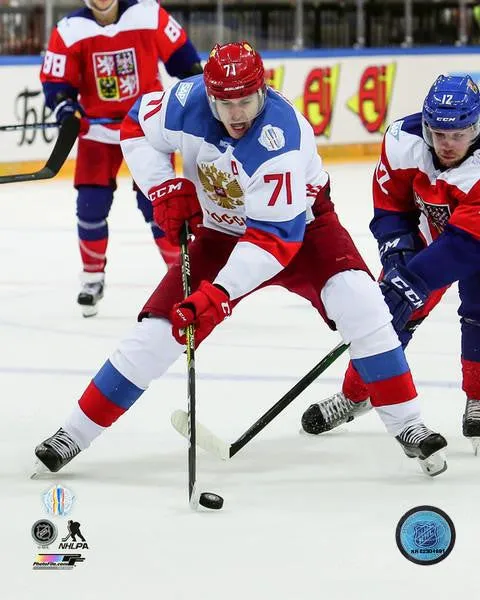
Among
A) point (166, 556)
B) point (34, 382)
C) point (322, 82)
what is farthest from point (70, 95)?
point (322, 82)

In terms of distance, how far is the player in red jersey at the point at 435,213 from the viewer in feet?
9.50

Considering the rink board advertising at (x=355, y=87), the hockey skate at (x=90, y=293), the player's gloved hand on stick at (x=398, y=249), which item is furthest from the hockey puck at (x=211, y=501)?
the rink board advertising at (x=355, y=87)

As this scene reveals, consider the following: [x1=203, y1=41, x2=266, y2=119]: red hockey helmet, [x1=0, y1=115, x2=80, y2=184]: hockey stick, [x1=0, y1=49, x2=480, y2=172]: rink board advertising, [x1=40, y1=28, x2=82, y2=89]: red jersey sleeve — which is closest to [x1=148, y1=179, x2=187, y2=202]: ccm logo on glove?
[x1=203, y1=41, x2=266, y2=119]: red hockey helmet

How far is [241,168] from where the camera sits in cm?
274

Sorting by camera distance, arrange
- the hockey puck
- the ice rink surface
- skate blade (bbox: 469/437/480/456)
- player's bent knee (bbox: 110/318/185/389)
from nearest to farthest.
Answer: the ice rink surface
the hockey puck
player's bent knee (bbox: 110/318/185/389)
skate blade (bbox: 469/437/480/456)

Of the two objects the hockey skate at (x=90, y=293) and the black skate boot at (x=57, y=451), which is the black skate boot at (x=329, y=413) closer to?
the black skate boot at (x=57, y=451)

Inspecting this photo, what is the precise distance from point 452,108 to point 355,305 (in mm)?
481

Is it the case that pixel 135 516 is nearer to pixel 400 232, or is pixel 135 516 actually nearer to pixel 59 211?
pixel 400 232

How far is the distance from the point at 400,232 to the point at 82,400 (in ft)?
2.72

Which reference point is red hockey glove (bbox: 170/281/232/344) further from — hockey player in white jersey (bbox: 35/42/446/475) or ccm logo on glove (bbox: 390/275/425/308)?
ccm logo on glove (bbox: 390/275/425/308)

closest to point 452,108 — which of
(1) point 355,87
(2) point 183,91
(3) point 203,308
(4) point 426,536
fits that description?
(2) point 183,91

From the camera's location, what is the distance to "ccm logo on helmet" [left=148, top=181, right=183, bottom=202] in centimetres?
292

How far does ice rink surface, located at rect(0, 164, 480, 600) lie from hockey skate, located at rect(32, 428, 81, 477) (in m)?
0.03

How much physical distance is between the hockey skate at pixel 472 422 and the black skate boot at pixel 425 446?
27cm
